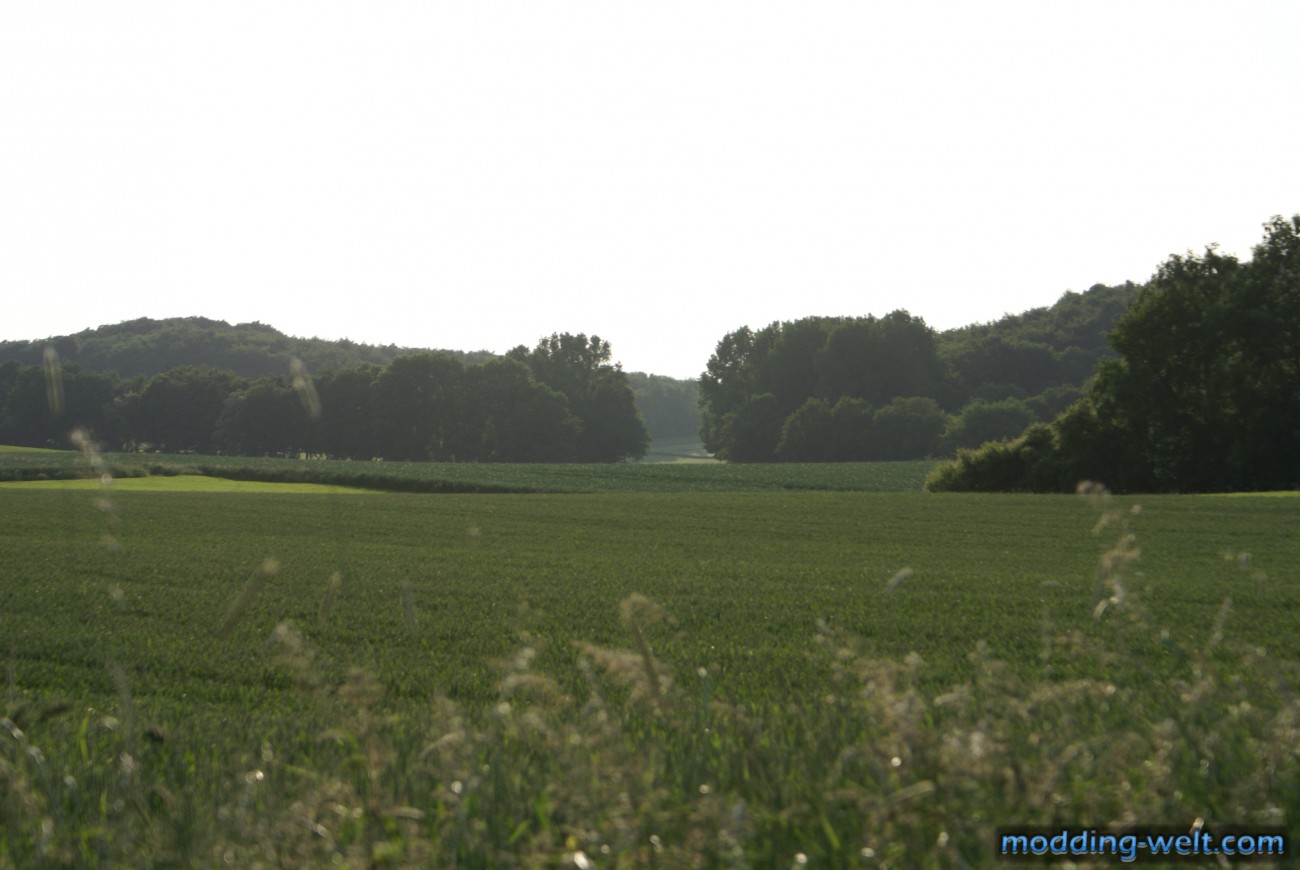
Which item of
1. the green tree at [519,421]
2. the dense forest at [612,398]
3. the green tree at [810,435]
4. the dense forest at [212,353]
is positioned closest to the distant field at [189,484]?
the dense forest at [612,398]

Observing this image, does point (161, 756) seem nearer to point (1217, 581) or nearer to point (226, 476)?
point (1217, 581)

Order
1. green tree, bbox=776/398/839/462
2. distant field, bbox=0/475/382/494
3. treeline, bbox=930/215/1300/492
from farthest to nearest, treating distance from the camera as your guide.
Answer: green tree, bbox=776/398/839/462 < distant field, bbox=0/475/382/494 < treeline, bbox=930/215/1300/492

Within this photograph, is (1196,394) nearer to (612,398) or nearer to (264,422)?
(612,398)

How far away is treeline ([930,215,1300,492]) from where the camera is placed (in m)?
38.9

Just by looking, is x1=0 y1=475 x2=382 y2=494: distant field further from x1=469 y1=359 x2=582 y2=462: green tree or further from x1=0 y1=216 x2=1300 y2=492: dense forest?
x1=469 y1=359 x2=582 y2=462: green tree

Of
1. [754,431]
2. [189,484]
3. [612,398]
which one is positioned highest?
[612,398]

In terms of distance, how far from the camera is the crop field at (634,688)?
2.96 metres

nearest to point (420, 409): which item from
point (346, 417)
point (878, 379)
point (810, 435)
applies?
point (346, 417)

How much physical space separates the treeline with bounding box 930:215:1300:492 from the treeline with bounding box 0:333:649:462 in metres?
63.3

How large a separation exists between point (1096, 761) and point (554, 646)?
8.00 m

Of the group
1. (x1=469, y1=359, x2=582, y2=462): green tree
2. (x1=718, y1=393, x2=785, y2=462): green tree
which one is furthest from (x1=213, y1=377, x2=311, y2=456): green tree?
(x1=718, y1=393, x2=785, y2=462): green tree

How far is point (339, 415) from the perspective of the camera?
100062 millimetres

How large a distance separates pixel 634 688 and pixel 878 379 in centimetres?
10350

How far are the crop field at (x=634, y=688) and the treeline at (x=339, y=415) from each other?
73643 mm
